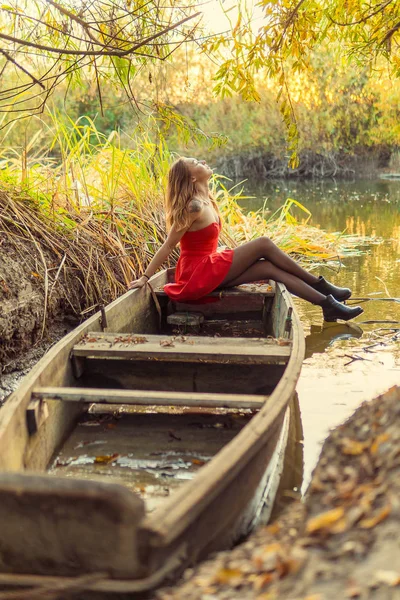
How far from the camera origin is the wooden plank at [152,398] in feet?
8.35

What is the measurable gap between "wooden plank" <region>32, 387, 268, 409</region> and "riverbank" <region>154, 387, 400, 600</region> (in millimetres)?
451

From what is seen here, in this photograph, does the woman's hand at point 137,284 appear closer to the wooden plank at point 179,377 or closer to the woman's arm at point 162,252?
the woman's arm at point 162,252

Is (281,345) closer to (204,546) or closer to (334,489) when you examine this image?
(334,489)

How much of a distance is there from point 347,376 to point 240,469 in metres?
2.34

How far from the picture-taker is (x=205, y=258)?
471cm

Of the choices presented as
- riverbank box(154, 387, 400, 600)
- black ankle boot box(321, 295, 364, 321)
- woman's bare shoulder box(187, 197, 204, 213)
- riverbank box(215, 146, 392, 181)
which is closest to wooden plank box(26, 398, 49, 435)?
riverbank box(154, 387, 400, 600)

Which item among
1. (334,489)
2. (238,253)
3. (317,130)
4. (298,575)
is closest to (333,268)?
(238,253)

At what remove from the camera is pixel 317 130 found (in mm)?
23500

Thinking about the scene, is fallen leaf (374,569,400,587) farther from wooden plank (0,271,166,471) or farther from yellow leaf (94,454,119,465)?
yellow leaf (94,454,119,465)

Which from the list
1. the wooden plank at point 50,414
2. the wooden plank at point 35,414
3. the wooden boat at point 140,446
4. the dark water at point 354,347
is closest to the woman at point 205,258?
the wooden boat at point 140,446

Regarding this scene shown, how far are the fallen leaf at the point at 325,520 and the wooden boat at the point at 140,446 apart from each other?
26cm

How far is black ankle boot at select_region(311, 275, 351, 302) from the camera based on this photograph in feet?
16.4

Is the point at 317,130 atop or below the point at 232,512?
atop

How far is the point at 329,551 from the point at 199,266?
10.1 feet
